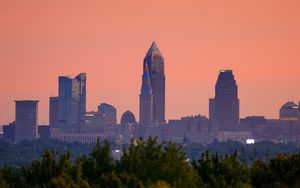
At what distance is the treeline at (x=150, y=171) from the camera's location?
3514 inches

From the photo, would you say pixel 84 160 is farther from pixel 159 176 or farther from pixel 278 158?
pixel 278 158

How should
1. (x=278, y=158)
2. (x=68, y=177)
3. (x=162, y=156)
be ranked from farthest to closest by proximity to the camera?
(x=278, y=158), (x=162, y=156), (x=68, y=177)

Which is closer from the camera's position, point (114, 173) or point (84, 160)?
point (114, 173)

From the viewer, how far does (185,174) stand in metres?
90.4

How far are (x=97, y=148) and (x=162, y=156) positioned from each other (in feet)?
16.5

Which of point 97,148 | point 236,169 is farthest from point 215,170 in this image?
point 97,148

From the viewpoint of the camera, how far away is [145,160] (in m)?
93.8

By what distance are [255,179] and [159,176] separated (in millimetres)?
7835

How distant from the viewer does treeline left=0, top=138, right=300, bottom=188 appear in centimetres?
8925

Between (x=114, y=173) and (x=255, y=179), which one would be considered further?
(x=255, y=179)

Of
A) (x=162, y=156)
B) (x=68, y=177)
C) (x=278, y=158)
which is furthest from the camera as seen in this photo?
(x=278, y=158)

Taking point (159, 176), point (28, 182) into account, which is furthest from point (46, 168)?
point (159, 176)

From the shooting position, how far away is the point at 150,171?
92875mm

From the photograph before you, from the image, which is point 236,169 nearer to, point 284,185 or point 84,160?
point 284,185
